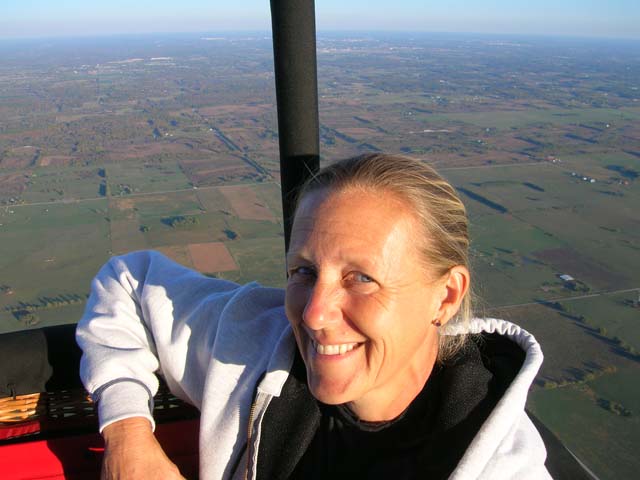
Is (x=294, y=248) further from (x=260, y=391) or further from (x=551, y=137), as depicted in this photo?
(x=551, y=137)

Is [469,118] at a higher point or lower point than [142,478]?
lower

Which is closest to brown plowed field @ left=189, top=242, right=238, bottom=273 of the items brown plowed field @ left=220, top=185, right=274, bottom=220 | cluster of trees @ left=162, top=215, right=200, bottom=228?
cluster of trees @ left=162, top=215, right=200, bottom=228

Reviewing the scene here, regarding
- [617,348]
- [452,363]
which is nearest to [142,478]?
[452,363]

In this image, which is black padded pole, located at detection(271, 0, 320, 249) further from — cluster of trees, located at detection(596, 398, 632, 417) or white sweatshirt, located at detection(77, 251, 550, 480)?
cluster of trees, located at detection(596, 398, 632, 417)

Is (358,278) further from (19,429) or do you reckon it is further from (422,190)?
(19,429)

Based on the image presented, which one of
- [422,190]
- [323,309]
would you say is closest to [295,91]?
[422,190]

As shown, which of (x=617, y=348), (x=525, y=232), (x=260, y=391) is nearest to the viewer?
(x=260, y=391)

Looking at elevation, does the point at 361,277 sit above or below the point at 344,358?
above

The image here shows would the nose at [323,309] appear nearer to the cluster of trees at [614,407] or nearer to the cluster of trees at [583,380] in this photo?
the cluster of trees at [614,407]
